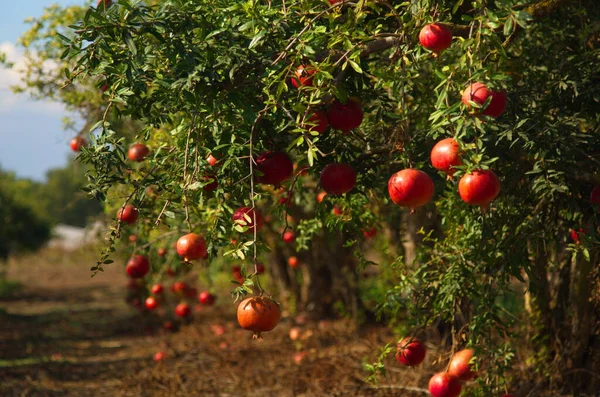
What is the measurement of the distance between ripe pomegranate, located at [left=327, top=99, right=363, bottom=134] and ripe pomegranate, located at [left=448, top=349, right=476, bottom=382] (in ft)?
5.36

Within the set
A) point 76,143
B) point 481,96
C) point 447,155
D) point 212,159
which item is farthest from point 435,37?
point 76,143

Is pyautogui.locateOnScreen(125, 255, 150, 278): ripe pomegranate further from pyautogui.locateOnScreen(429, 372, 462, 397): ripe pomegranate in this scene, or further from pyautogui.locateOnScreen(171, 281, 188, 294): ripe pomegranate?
pyautogui.locateOnScreen(171, 281, 188, 294): ripe pomegranate

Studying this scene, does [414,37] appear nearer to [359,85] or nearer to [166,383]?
[359,85]

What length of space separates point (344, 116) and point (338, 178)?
29 cm

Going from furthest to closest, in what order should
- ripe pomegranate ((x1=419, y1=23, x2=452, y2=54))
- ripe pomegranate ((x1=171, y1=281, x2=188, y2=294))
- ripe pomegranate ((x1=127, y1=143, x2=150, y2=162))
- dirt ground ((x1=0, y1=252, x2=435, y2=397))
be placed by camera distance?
1. ripe pomegranate ((x1=171, y1=281, x2=188, y2=294))
2. dirt ground ((x1=0, y1=252, x2=435, y2=397))
3. ripe pomegranate ((x1=127, y1=143, x2=150, y2=162))
4. ripe pomegranate ((x1=419, y1=23, x2=452, y2=54))

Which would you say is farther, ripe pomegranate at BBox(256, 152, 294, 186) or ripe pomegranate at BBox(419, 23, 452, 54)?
ripe pomegranate at BBox(256, 152, 294, 186)

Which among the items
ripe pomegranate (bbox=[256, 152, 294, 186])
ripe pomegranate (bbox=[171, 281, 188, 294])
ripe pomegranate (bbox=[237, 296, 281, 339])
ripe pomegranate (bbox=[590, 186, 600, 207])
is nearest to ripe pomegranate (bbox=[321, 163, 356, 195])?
ripe pomegranate (bbox=[256, 152, 294, 186])

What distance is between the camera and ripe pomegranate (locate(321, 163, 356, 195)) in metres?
3.26

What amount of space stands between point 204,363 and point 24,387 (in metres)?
2.09

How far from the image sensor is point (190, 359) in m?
8.77

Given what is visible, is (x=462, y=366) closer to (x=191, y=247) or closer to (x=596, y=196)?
(x=596, y=196)

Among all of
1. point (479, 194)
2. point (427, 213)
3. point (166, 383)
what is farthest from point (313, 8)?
point (166, 383)

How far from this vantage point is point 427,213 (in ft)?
19.0

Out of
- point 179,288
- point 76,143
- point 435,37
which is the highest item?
point 435,37
